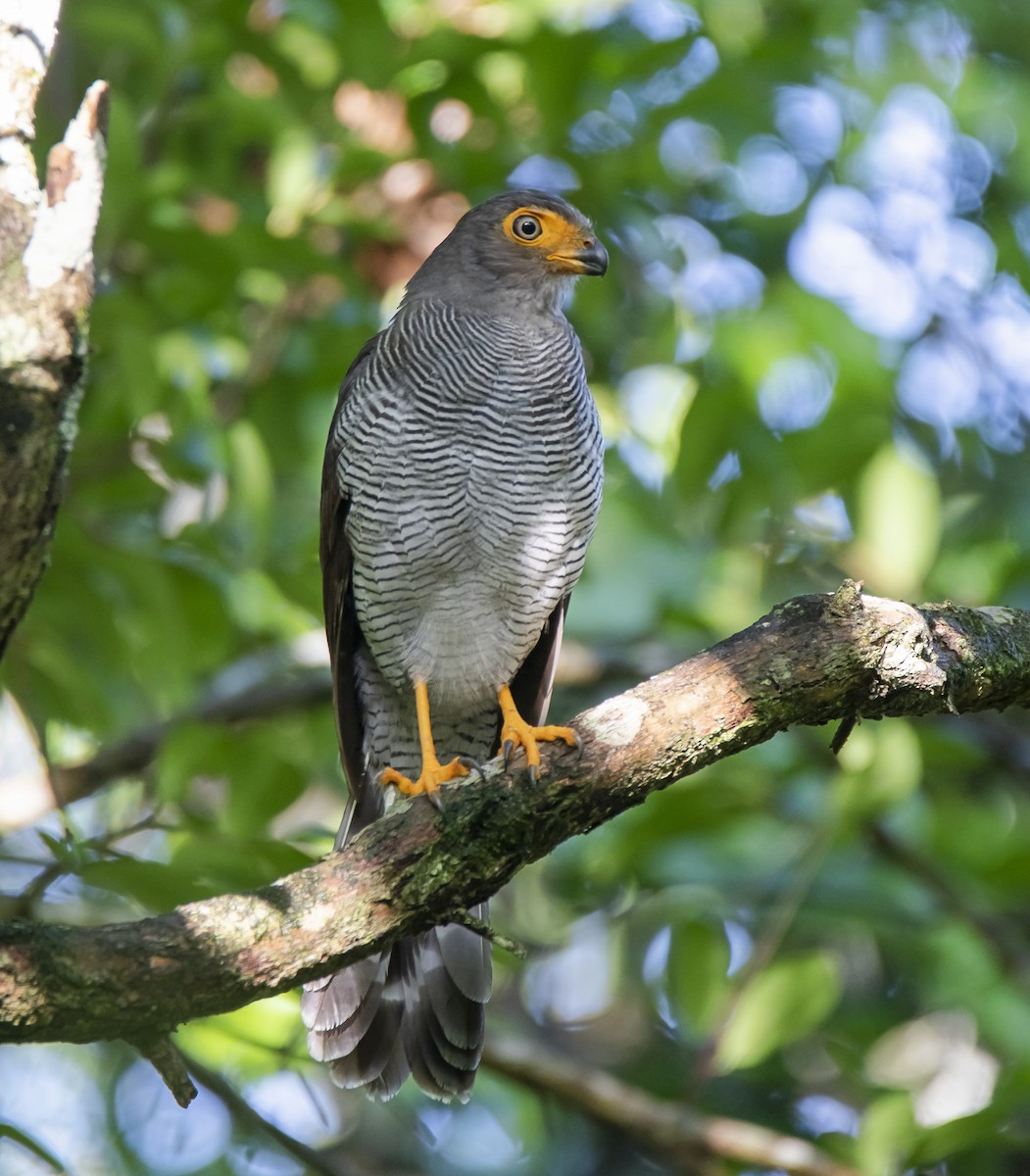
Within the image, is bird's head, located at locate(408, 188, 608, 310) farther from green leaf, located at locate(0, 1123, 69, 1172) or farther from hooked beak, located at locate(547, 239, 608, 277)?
green leaf, located at locate(0, 1123, 69, 1172)

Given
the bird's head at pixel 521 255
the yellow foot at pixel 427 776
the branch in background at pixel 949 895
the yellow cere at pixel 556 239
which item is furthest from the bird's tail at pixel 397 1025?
the yellow cere at pixel 556 239

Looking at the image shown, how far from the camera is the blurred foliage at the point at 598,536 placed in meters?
4.71

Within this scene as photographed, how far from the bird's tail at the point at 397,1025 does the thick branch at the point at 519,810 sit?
118cm

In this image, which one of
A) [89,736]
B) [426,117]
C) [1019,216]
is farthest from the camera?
[1019,216]

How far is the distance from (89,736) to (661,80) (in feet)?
12.4

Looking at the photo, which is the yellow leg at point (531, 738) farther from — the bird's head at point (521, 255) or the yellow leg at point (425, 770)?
the bird's head at point (521, 255)

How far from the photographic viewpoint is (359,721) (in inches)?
207

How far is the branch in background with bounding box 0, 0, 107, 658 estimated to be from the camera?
246cm

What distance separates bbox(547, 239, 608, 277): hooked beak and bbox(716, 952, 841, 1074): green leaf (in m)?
2.56

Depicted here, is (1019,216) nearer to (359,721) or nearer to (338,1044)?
(359,721)

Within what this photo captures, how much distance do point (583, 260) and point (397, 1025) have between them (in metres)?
2.78

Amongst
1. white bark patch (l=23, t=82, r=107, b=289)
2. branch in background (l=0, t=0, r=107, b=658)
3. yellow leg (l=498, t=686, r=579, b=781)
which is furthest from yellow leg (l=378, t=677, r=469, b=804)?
white bark patch (l=23, t=82, r=107, b=289)

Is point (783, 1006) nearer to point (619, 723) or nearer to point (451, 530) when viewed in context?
point (619, 723)

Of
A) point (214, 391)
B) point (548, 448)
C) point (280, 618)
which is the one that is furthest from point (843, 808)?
point (214, 391)
